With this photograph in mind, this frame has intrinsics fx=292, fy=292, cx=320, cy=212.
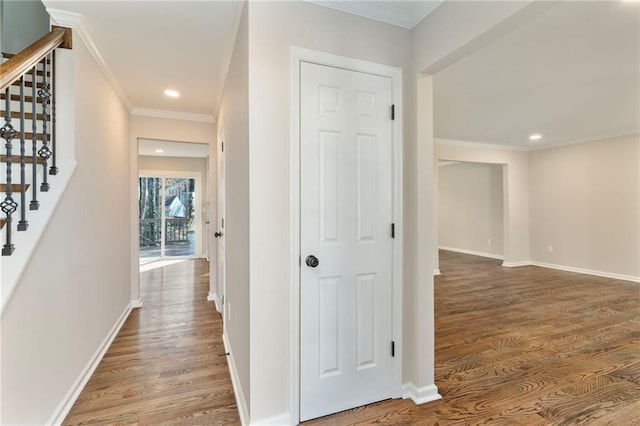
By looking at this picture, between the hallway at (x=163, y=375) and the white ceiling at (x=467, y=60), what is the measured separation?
2504 millimetres

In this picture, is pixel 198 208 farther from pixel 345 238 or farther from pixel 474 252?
pixel 474 252

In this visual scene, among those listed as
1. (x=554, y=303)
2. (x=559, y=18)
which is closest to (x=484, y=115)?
(x=559, y=18)

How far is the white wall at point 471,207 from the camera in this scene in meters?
7.16

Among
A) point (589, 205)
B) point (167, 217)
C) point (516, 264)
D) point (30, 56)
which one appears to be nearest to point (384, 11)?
point (30, 56)

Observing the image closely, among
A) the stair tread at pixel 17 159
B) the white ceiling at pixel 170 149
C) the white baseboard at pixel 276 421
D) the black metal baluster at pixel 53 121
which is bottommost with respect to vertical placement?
the white baseboard at pixel 276 421

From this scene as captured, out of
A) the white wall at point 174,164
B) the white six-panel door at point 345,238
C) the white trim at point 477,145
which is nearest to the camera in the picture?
the white six-panel door at point 345,238

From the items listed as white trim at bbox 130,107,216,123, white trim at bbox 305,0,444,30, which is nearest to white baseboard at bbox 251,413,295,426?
white trim at bbox 305,0,444,30

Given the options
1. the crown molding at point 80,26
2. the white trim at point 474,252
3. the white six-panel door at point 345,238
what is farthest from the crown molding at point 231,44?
the white trim at point 474,252

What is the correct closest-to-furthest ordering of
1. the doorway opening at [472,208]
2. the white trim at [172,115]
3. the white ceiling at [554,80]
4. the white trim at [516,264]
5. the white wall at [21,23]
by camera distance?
1. the white ceiling at [554,80]
2. the white wall at [21,23]
3. the white trim at [172,115]
4. the white trim at [516,264]
5. the doorway opening at [472,208]

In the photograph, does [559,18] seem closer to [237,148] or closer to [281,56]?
[281,56]

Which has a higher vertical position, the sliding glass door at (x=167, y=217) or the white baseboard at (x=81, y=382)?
the sliding glass door at (x=167, y=217)

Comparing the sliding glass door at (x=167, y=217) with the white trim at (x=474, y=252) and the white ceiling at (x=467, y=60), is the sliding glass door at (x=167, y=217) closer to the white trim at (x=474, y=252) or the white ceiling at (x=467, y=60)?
the white ceiling at (x=467, y=60)

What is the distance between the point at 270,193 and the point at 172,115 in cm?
295

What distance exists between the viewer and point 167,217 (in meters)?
7.57
